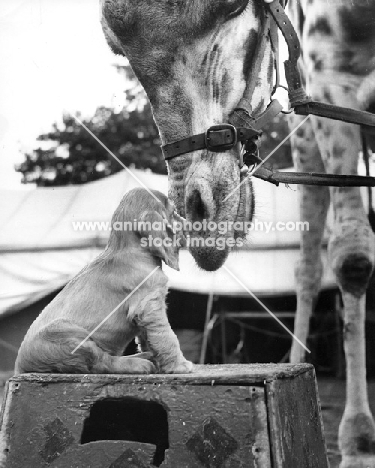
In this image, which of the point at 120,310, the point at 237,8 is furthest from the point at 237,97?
the point at 120,310

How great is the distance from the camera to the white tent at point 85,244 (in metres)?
2.43

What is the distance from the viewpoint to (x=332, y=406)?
7.60 ft

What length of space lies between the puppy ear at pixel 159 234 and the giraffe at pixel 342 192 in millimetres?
839

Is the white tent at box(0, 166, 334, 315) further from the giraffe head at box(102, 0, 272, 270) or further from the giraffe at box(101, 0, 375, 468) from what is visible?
the giraffe head at box(102, 0, 272, 270)

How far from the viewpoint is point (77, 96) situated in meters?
2.56

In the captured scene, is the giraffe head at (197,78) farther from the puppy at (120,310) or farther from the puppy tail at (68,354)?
the puppy tail at (68,354)

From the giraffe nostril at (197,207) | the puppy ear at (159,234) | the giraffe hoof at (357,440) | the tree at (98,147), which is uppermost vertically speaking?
the tree at (98,147)

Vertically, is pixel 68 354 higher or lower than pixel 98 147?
lower

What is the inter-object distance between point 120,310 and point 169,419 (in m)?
0.31

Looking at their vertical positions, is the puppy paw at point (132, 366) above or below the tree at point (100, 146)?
below

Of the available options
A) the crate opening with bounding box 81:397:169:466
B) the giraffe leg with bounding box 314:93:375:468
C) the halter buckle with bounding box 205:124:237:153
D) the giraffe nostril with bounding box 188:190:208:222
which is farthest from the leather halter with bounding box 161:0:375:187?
the crate opening with bounding box 81:397:169:466

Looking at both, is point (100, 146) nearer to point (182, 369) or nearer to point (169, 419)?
point (182, 369)

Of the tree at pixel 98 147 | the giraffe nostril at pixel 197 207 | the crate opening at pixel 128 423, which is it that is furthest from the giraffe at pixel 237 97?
the tree at pixel 98 147

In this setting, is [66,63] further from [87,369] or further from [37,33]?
[87,369]
